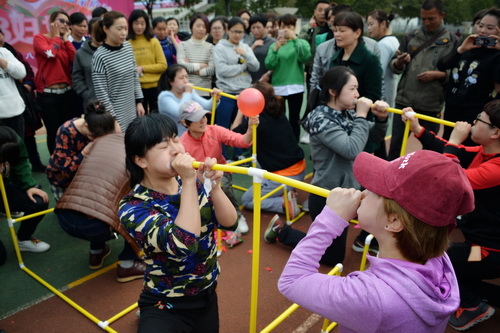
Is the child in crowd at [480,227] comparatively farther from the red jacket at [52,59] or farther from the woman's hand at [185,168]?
the red jacket at [52,59]

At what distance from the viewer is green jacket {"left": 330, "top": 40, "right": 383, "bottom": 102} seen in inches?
172

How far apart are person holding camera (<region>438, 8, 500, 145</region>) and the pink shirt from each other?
7.97 feet

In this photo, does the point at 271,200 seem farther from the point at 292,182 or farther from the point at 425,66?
the point at 292,182

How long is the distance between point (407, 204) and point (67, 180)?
11.1 feet

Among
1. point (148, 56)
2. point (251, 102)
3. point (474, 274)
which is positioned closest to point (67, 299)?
point (251, 102)

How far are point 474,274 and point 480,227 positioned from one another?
35cm

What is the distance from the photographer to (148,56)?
19.6 feet

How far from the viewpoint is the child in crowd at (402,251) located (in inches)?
49.2

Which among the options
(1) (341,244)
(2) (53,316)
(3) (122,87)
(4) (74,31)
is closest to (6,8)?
(4) (74,31)

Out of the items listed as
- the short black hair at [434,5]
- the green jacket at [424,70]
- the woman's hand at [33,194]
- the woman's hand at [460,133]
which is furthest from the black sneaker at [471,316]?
the woman's hand at [33,194]

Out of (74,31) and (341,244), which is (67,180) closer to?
(341,244)

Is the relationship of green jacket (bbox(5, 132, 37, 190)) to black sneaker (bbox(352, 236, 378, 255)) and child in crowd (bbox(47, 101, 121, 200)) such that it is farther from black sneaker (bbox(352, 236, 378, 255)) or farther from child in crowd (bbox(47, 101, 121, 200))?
black sneaker (bbox(352, 236, 378, 255))

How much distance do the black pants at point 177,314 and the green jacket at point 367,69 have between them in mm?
3159

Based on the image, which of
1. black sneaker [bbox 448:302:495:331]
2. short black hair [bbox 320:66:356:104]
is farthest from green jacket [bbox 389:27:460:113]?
black sneaker [bbox 448:302:495:331]
